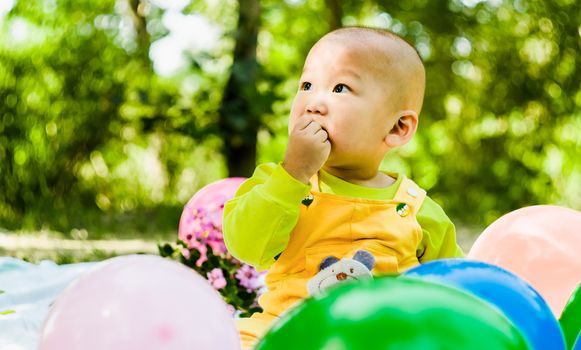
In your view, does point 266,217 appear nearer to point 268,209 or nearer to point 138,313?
point 268,209

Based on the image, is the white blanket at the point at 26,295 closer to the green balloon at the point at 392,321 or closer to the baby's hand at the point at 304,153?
the baby's hand at the point at 304,153

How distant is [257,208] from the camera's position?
7.88 ft

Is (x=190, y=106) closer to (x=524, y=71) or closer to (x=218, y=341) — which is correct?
(x=524, y=71)

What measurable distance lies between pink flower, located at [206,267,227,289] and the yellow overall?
1.37 m

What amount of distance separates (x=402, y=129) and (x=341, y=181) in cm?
27

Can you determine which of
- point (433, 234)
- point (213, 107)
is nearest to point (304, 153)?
point (433, 234)

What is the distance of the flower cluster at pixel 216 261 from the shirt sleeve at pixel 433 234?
1.22 meters

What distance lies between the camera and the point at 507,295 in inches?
79.1

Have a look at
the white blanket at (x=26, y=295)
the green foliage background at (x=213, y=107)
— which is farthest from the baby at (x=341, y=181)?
the green foliage background at (x=213, y=107)

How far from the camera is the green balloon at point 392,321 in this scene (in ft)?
→ 4.73

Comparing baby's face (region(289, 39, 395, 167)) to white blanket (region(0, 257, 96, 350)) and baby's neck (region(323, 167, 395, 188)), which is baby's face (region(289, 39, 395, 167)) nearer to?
baby's neck (region(323, 167, 395, 188))

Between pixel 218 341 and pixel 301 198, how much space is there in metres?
0.69

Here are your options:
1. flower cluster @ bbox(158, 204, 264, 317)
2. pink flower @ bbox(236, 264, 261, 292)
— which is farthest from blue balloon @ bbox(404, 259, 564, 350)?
pink flower @ bbox(236, 264, 261, 292)

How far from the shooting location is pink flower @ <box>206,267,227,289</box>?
158 inches
